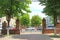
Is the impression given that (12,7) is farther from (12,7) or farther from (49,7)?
(49,7)

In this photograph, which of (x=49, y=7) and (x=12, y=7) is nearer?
(x=49, y=7)

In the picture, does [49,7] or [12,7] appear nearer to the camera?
[49,7]

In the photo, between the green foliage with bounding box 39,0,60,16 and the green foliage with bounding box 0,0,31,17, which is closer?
the green foliage with bounding box 39,0,60,16

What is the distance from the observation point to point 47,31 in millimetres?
47031

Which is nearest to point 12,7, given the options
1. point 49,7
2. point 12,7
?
point 12,7

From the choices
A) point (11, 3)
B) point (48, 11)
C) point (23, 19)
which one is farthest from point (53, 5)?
point (23, 19)

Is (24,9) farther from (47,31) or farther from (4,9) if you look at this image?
(47,31)

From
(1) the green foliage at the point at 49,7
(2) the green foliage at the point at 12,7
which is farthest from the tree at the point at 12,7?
(1) the green foliage at the point at 49,7

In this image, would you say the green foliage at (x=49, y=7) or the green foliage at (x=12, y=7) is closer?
the green foliage at (x=49, y=7)

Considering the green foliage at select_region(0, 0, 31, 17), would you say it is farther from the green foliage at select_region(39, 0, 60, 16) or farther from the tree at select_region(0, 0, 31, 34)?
the green foliage at select_region(39, 0, 60, 16)

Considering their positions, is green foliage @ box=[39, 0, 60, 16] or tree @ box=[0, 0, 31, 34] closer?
green foliage @ box=[39, 0, 60, 16]

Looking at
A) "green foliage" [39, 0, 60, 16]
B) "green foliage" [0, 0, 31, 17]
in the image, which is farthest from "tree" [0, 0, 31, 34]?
"green foliage" [39, 0, 60, 16]

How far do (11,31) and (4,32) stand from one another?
1534 mm

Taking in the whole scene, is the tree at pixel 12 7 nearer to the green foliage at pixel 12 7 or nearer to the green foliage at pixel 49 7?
the green foliage at pixel 12 7
